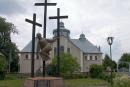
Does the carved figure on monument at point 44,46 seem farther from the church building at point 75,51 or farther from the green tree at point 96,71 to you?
the church building at point 75,51

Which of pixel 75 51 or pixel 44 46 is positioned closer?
pixel 44 46

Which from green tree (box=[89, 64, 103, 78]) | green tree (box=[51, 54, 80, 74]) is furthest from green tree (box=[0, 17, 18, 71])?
green tree (box=[89, 64, 103, 78])

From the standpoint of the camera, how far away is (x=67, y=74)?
58.0 meters

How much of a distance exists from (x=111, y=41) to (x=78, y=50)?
40778 millimetres

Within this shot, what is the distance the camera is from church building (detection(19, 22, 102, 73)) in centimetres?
6944

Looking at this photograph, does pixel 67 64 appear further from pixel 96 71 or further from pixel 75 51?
pixel 75 51

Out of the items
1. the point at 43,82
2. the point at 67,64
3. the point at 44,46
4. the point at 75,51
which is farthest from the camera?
the point at 75,51

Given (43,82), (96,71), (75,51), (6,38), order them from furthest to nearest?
(6,38) → (75,51) → (96,71) → (43,82)

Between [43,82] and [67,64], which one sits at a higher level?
[67,64]

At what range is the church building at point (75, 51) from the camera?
69.4 m

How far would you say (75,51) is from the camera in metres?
70.6

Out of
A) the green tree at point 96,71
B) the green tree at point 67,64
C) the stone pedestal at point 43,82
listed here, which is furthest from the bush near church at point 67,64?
the stone pedestal at point 43,82

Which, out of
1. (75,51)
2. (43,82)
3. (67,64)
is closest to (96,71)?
(67,64)

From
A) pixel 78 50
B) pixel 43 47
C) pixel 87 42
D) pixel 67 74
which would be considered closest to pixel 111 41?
pixel 43 47
